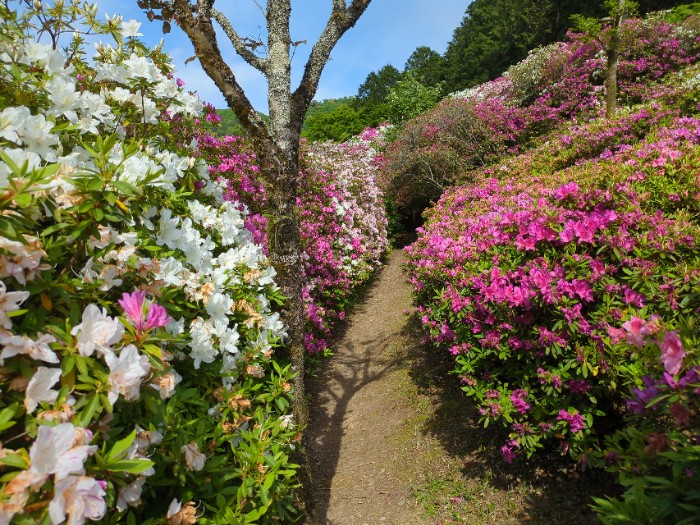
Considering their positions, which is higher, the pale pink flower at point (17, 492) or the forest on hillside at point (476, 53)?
the forest on hillside at point (476, 53)

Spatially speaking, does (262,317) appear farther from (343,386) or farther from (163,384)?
(343,386)

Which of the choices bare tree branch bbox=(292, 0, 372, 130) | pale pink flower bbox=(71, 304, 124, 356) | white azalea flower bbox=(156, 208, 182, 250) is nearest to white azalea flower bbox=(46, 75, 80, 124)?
white azalea flower bbox=(156, 208, 182, 250)

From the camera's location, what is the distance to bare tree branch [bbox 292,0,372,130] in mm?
3441

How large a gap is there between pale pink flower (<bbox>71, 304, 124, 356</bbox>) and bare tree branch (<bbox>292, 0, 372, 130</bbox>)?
2.62m

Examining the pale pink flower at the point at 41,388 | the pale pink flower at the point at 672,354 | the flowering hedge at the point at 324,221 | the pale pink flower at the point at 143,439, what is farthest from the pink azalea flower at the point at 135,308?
the flowering hedge at the point at 324,221

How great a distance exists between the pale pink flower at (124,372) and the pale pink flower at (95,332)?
0.12 ft

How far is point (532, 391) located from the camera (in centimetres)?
296

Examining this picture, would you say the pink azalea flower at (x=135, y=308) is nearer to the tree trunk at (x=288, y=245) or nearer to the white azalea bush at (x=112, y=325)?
the white azalea bush at (x=112, y=325)

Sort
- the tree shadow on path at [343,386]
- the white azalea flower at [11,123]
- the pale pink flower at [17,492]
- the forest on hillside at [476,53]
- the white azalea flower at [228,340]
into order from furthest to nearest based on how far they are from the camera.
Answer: the forest on hillside at [476,53] < the tree shadow on path at [343,386] < the white azalea flower at [228,340] < the white azalea flower at [11,123] < the pale pink flower at [17,492]

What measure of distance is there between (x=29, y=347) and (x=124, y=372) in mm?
231

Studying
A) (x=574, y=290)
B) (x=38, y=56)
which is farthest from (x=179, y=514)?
(x=574, y=290)

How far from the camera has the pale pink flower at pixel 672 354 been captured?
1.23m

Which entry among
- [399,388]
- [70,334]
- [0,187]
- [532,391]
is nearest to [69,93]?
[0,187]

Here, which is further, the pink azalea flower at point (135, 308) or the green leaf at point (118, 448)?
the pink azalea flower at point (135, 308)
